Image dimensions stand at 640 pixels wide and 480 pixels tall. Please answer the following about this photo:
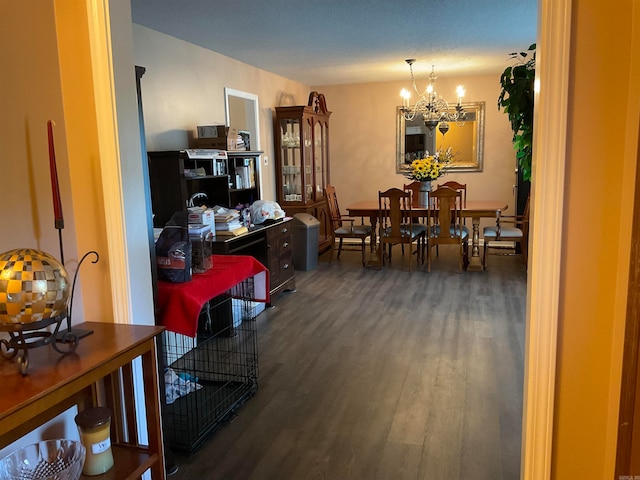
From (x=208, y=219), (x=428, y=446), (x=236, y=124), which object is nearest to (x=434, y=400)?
(x=428, y=446)

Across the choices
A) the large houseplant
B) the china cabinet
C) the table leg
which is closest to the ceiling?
the china cabinet

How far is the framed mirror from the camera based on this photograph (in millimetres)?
7031

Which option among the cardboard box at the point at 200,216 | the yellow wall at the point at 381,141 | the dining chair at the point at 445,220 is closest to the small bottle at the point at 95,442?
the cardboard box at the point at 200,216

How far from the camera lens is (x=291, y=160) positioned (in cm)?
642

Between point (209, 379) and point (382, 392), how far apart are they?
1034mm

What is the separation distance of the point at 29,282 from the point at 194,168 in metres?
3.07

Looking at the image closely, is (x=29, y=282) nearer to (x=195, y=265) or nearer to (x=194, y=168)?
(x=195, y=265)

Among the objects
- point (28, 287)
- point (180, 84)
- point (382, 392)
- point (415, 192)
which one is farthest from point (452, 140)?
point (28, 287)

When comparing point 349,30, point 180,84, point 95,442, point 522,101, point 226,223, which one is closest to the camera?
point 95,442

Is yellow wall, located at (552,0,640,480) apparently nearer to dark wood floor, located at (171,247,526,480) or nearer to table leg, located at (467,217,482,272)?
dark wood floor, located at (171,247,526,480)

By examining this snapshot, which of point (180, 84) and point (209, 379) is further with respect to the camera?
point (180, 84)

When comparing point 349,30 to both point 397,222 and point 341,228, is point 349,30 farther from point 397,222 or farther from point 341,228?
point 341,228

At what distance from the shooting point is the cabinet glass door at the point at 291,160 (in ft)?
20.8

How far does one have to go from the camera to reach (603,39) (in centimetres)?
128
